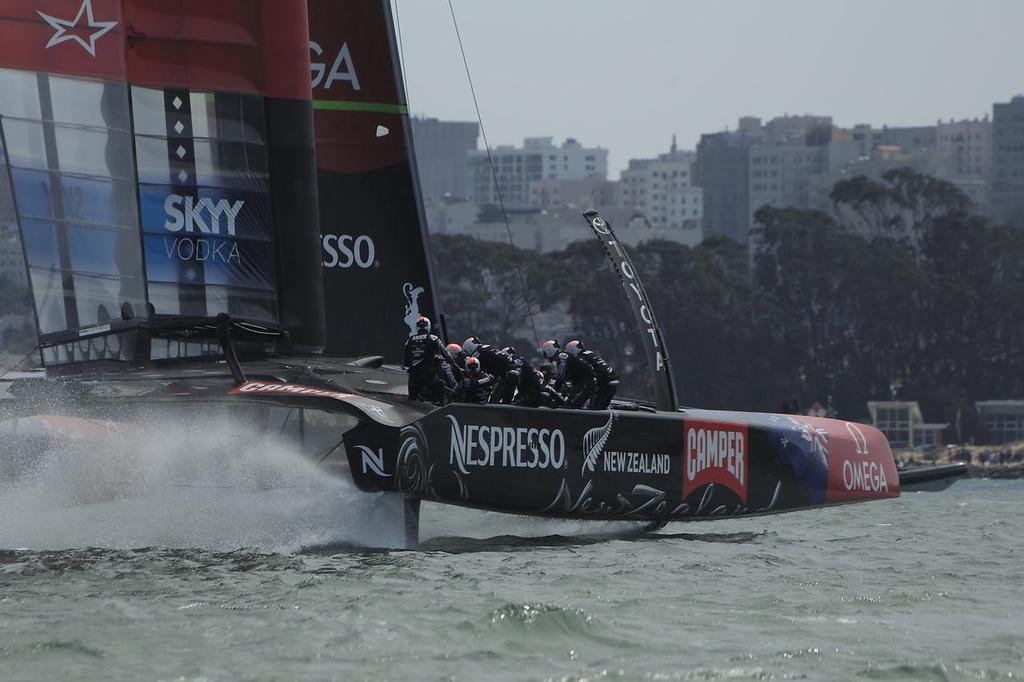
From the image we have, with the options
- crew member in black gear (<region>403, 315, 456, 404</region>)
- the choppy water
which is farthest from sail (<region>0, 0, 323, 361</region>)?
the choppy water

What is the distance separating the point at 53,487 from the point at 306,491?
1.33m

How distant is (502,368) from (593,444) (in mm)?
863

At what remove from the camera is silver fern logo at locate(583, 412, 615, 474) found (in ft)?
33.8

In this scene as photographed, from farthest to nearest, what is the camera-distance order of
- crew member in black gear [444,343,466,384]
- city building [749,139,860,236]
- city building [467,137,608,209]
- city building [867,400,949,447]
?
city building [467,137,608,209] → city building [749,139,860,236] → city building [867,400,949,447] → crew member in black gear [444,343,466,384]

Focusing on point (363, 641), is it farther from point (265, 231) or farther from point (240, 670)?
point (265, 231)

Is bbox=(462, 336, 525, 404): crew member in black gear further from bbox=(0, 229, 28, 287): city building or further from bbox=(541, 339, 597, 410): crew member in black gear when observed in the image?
bbox=(0, 229, 28, 287): city building

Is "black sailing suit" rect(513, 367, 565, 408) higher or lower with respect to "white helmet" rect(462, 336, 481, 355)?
lower

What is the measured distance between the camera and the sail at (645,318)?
457 inches

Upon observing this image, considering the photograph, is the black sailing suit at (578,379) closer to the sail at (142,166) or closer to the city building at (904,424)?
the sail at (142,166)

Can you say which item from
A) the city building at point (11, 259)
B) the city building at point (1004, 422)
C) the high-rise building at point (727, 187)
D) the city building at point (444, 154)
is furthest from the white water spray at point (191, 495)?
the city building at point (444, 154)

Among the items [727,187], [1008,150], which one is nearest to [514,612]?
[727,187]

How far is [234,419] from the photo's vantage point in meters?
9.85

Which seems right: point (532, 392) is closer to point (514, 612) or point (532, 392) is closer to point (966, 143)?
point (514, 612)

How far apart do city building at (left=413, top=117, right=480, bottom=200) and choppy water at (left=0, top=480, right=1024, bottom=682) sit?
145681 millimetres
